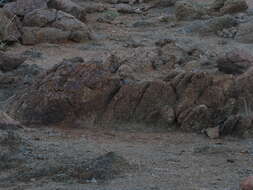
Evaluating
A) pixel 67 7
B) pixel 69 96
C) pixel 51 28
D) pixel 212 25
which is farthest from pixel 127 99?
pixel 67 7

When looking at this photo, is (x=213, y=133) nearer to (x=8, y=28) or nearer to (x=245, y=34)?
(x=245, y=34)

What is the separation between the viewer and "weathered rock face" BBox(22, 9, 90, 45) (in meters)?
14.1

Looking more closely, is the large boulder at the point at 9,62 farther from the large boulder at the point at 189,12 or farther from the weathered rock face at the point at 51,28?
the large boulder at the point at 189,12

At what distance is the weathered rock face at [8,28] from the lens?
1368cm

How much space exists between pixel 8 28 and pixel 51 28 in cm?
85

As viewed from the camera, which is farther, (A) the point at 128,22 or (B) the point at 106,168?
(A) the point at 128,22

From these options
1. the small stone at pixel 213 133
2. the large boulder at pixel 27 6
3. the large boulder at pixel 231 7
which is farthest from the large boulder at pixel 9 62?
the large boulder at pixel 231 7

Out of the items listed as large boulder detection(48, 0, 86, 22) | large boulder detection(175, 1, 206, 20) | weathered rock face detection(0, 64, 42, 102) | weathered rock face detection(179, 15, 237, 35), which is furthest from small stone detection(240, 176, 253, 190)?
large boulder detection(175, 1, 206, 20)

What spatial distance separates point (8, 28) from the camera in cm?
1394

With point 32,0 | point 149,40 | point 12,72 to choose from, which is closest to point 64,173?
point 12,72

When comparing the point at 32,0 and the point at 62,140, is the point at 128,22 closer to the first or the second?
the point at 32,0

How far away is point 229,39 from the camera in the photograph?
1401 cm

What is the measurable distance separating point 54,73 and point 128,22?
28.4ft

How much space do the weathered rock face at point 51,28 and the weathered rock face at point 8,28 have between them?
0.64 ft
